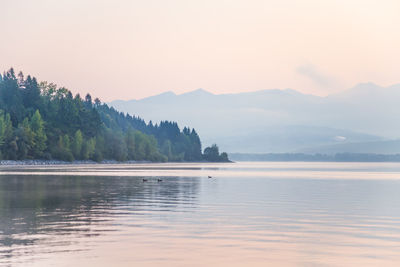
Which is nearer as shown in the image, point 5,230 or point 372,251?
point 372,251

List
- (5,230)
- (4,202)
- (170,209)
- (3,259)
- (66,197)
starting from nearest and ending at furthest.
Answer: (3,259)
(5,230)
(170,209)
(4,202)
(66,197)

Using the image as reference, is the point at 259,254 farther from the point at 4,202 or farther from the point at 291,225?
the point at 4,202

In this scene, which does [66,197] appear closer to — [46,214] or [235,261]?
[46,214]

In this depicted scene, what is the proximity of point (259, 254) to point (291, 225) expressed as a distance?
9.45m

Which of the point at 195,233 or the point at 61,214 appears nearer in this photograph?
the point at 195,233

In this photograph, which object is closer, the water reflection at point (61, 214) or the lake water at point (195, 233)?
the lake water at point (195, 233)

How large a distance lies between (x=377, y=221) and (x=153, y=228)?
12629mm

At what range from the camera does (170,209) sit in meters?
41.0

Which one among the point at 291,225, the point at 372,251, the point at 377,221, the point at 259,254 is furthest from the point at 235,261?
the point at 377,221

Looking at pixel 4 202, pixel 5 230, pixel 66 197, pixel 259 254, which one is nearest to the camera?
pixel 259 254

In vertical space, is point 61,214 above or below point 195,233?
above

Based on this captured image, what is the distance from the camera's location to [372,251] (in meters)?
24.0

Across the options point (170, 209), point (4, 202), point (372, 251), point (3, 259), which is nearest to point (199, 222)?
point (170, 209)

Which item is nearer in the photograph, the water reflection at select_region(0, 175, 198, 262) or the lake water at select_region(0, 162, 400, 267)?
the lake water at select_region(0, 162, 400, 267)
